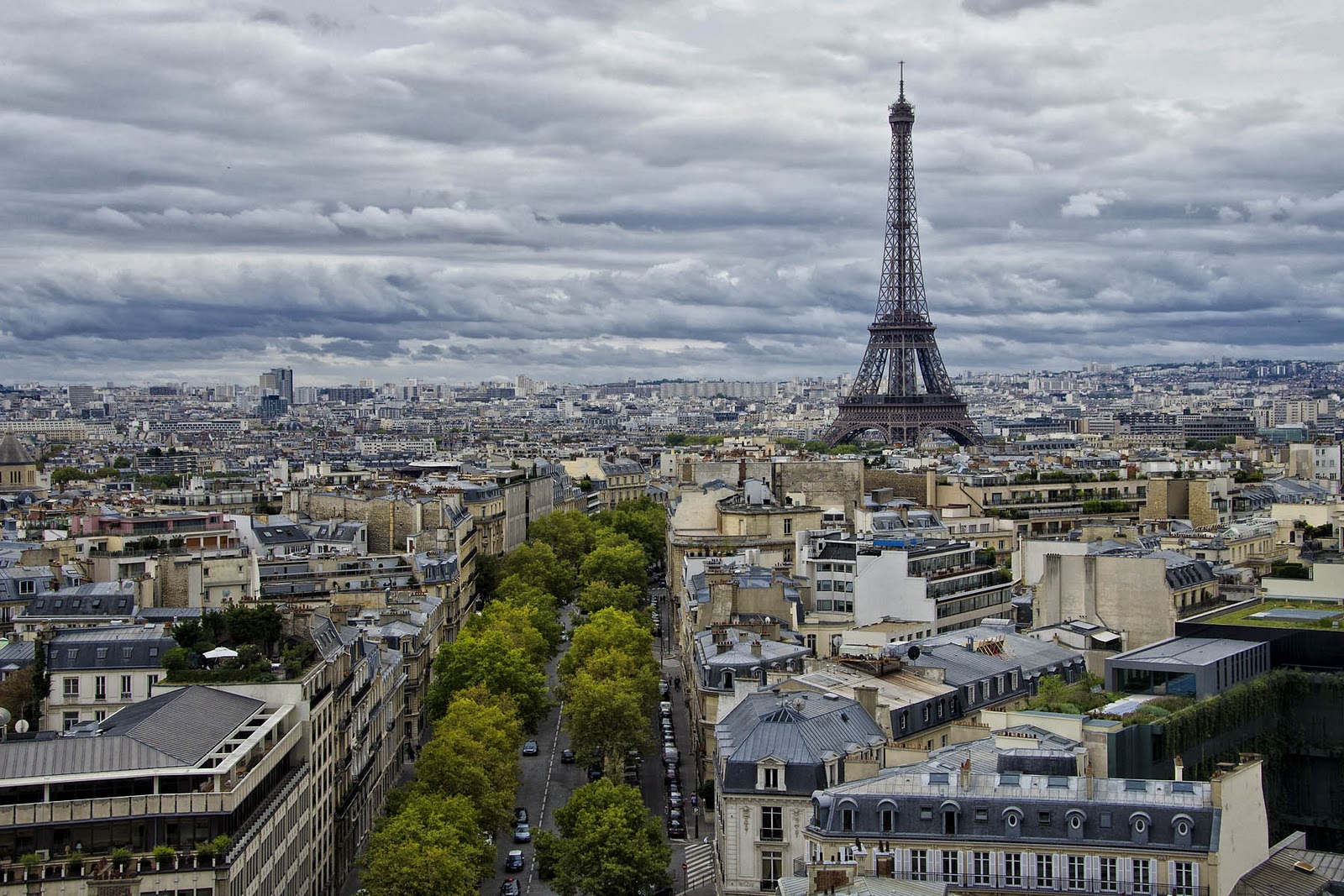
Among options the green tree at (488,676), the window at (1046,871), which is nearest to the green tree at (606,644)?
the green tree at (488,676)

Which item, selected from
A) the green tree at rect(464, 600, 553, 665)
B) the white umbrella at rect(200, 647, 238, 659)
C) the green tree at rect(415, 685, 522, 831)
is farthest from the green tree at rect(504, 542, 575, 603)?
the white umbrella at rect(200, 647, 238, 659)

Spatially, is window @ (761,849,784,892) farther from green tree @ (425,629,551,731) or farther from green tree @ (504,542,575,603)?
green tree @ (504,542,575,603)

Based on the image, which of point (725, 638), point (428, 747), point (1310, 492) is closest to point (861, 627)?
point (725, 638)

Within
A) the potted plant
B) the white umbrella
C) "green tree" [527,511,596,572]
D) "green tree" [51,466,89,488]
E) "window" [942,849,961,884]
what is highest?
"green tree" [51,466,89,488]

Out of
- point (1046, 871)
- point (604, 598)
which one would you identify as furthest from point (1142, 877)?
point (604, 598)

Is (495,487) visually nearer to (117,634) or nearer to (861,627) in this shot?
(861,627)

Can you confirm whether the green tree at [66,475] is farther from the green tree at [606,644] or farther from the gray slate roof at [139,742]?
the gray slate roof at [139,742]
